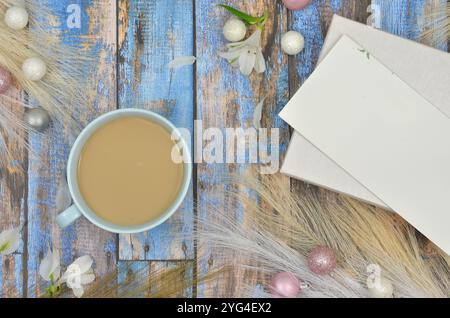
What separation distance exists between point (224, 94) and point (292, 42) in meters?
0.12

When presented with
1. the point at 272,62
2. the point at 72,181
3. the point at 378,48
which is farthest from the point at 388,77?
the point at 72,181

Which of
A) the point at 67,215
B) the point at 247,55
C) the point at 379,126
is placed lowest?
the point at 67,215

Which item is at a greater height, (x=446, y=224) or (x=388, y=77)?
(x=388, y=77)

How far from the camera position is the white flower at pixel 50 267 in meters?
0.70

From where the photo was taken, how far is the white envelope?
2.24 ft

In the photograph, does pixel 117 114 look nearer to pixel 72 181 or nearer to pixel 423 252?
pixel 72 181

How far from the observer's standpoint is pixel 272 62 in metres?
0.71

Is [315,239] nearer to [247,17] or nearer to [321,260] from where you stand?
[321,260]

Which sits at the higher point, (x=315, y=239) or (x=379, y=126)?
(x=379, y=126)

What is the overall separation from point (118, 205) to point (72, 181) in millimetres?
68

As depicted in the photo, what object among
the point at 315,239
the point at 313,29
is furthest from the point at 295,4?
the point at 315,239

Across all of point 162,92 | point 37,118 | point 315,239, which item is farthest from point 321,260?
point 37,118

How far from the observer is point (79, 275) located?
0.69 meters

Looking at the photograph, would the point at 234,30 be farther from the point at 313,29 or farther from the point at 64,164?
the point at 64,164
